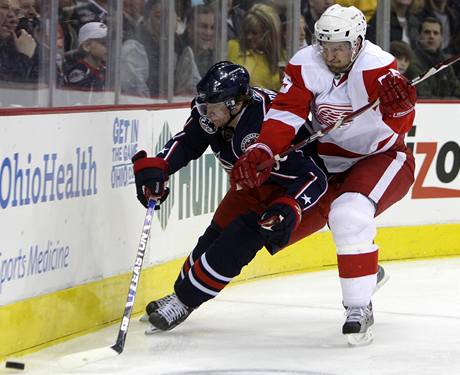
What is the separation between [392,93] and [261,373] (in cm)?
102

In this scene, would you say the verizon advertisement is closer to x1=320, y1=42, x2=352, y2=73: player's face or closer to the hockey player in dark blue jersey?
the hockey player in dark blue jersey

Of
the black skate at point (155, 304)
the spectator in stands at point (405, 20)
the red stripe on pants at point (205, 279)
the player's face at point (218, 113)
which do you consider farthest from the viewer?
the spectator in stands at point (405, 20)

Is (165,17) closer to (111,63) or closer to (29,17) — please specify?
(111,63)

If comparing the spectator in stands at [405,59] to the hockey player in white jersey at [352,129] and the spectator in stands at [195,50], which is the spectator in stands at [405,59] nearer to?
the spectator in stands at [195,50]

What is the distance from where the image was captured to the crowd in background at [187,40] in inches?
177

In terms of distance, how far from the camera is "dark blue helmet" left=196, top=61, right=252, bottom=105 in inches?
172

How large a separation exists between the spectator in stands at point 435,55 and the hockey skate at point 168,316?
116 inches

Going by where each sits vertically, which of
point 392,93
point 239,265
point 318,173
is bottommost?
point 239,265

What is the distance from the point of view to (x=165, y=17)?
577cm

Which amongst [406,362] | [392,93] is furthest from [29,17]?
[406,362]

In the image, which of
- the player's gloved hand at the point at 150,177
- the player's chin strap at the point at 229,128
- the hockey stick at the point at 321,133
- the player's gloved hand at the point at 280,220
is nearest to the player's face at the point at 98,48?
the player's gloved hand at the point at 150,177

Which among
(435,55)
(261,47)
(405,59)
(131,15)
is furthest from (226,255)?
(435,55)

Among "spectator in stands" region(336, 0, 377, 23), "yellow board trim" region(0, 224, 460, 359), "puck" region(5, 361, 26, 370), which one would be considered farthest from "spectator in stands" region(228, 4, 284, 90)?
"puck" region(5, 361, 26, 370)

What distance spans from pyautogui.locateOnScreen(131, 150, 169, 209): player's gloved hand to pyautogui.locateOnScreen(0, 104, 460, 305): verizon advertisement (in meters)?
0.20
